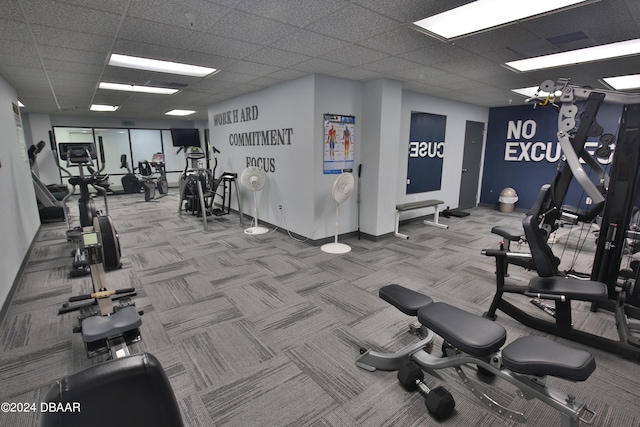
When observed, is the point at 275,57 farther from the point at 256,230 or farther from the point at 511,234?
the point at 511,234

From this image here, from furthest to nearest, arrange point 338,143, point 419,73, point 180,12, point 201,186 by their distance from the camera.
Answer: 1. point 201,186
2. point 338,143
3. point 419,73
4. point 180,12

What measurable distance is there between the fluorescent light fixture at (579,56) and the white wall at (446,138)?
195 cm

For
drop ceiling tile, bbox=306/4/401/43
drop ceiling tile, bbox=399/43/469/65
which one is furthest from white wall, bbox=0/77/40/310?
drop ceiling tile, bbox=399/43/469/65

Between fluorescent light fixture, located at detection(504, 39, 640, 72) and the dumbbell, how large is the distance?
11.7ft

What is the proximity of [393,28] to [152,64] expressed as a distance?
3.04m

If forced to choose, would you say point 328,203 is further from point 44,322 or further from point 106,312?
point 44,322

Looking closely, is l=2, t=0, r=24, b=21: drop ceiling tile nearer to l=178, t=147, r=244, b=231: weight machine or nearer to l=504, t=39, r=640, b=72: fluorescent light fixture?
l=178, t=147, r=244, b=231: weight machine

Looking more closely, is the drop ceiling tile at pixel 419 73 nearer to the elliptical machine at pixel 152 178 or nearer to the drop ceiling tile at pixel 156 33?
the drop ceiling tile at pixel 156 33

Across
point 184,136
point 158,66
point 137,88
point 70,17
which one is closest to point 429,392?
point 70,17

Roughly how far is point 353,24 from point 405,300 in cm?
223

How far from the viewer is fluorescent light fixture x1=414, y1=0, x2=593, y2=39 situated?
2.26 metres

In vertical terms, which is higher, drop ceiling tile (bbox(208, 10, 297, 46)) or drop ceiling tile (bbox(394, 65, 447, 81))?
drop ceiling tile (bbox(208, 10, 297, 46))

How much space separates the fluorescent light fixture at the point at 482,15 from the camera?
2264 millimetres

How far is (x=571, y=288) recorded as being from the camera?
2264mm
